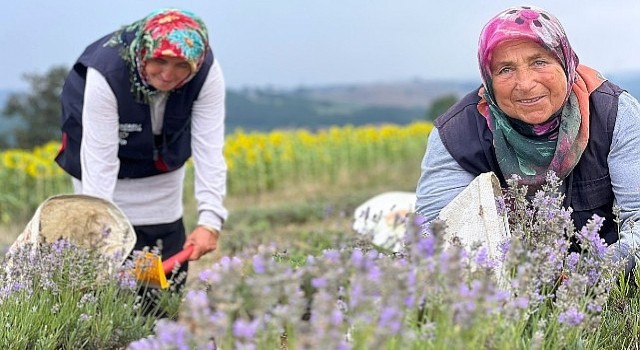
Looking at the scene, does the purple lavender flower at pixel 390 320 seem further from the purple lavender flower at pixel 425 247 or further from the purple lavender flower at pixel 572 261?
the purple lavender flower at pixel 572 261

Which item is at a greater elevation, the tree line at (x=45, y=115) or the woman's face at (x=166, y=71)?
the woman's face at (x=166, y=71)

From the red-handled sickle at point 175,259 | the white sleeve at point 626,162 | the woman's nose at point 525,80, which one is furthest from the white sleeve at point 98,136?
the white sleeve at point 626,162

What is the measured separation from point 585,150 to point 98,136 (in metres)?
2.11

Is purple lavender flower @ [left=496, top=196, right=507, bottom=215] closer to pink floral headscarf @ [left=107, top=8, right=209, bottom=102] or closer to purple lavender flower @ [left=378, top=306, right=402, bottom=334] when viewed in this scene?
purple lavender flower @ [left=378, top=306, right=402, bottom=334]

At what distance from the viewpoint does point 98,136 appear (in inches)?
148

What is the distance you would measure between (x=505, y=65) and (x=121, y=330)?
66.8 inches

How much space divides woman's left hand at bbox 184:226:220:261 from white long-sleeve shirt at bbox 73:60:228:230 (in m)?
0.05

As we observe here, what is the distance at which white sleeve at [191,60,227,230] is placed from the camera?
4.03 metres

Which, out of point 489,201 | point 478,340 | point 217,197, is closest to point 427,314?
point 478,340

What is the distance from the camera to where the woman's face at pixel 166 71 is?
3.65 meters

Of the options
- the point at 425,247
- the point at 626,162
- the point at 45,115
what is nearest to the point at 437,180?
the point at 626,162

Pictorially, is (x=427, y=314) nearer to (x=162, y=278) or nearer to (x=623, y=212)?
(x=623, y=212)

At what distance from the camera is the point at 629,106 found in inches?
119

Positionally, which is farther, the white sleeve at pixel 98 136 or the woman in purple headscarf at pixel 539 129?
the white sleeve at pixel 98 136
